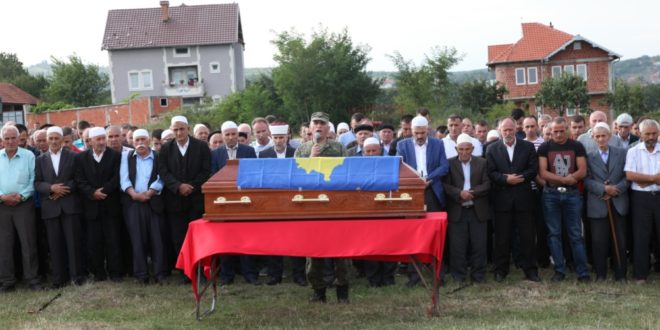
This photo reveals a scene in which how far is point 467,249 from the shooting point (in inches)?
443

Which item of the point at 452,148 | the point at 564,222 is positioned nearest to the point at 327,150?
the point at 452,148

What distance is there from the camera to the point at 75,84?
269 feet

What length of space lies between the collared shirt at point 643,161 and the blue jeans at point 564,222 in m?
0.72

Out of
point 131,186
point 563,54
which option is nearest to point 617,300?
point 131,186

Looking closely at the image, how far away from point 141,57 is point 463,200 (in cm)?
7074

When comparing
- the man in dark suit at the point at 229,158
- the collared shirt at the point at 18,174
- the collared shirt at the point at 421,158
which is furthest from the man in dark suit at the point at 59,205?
the collared shirt at the point at 421,158

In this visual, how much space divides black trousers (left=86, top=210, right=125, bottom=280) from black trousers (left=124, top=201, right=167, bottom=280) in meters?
0.35

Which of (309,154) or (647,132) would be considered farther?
(647,132)

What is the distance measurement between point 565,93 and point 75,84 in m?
49.5

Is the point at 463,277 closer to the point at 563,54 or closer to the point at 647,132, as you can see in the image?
the point at 647,132

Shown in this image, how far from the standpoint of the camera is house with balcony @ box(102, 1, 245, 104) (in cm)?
7731

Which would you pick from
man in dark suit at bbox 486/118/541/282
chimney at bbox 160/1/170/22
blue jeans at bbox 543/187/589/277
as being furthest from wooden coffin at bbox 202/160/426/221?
chimney at bbox 160/1/170/22

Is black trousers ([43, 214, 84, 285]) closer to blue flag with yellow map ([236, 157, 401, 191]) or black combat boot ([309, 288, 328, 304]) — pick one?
black combat boot ([309, 288, 328, 304])

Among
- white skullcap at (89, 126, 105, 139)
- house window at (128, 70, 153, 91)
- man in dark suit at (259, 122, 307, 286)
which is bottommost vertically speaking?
man in dark suit at (259, 122, 307, 286)
